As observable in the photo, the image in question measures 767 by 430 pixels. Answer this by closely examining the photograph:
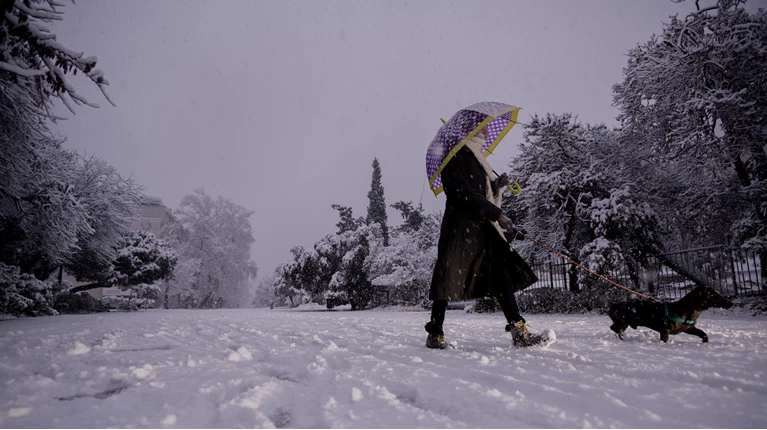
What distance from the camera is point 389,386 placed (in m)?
2.11

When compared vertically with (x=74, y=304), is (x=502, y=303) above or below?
above

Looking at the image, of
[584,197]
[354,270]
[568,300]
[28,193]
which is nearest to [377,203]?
[354,270]

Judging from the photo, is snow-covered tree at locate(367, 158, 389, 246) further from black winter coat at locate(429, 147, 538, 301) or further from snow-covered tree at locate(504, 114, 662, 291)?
black winter coat at locate(429, 147, 538, 301)

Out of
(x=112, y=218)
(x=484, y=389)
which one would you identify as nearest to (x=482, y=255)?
(x=484, y=389)

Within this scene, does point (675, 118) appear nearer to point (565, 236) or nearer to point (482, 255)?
point (565, 236)

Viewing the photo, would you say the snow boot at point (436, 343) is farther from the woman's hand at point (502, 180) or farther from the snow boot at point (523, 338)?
the woman's hand at point (502, 180)

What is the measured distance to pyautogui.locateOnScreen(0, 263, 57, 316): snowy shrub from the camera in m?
9.38

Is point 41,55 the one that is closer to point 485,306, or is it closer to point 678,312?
point 678,312

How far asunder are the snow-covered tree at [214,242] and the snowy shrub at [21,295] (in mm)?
23588

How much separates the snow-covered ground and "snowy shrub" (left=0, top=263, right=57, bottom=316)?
8.10 m

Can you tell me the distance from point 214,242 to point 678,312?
122ft

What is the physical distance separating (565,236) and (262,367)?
11.0m

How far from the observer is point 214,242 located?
36375 millimetres

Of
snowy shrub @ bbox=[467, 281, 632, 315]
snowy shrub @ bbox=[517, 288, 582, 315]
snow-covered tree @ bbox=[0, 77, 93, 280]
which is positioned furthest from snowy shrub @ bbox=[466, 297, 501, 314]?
snow-covered tree @ bbox=[0, 77, 93, 280]
